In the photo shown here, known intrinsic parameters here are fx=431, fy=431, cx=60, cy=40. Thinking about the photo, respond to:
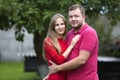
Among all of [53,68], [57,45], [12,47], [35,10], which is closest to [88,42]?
[57,45]

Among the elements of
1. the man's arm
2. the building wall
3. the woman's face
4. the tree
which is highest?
the woman's face

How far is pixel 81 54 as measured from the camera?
5.20 meters

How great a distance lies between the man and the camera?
5.20 metres

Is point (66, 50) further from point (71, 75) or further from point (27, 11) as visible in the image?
point (27, 11)

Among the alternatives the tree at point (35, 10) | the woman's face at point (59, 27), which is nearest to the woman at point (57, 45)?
the woman's face at point (59, 27)

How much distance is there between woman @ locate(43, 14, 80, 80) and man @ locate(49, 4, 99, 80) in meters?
0.07

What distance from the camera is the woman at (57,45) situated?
17.7 feet

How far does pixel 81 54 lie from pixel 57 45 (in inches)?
16.8

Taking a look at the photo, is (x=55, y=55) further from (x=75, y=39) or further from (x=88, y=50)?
(x=88, y=50)

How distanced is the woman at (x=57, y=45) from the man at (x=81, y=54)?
0.24ft

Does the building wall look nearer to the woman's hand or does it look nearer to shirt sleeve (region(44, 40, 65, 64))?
shirt sleeve (region(44, 40, 65, 64))

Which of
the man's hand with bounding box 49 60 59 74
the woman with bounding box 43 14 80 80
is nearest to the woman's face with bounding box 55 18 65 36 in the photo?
the woman with bounding box 43 14 80 80

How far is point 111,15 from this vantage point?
913cm

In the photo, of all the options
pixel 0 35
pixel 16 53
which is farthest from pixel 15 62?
pixel 0 35
